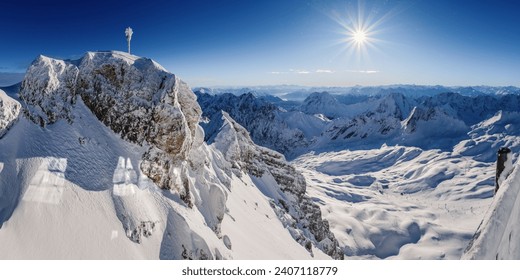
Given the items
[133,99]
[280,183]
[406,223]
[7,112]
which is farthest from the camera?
A: [406,223]

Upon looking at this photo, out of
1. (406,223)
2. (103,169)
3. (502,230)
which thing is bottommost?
Answer: (406,223)

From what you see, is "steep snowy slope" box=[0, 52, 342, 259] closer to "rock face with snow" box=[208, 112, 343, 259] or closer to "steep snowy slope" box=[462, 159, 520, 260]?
"steep snowy slope" box=[462, 159, 520, 260]

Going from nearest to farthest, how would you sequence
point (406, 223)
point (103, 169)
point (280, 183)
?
1. point (103, 169)
2. point (280, 183)
3. point (406, 223)

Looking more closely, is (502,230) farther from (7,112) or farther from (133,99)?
(7,112)

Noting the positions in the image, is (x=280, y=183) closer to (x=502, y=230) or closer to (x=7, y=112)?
(x=7, y=112)

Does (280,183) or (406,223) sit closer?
(280,183)

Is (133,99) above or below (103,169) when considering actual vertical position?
above

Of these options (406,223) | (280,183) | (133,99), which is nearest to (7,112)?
(133,99)
